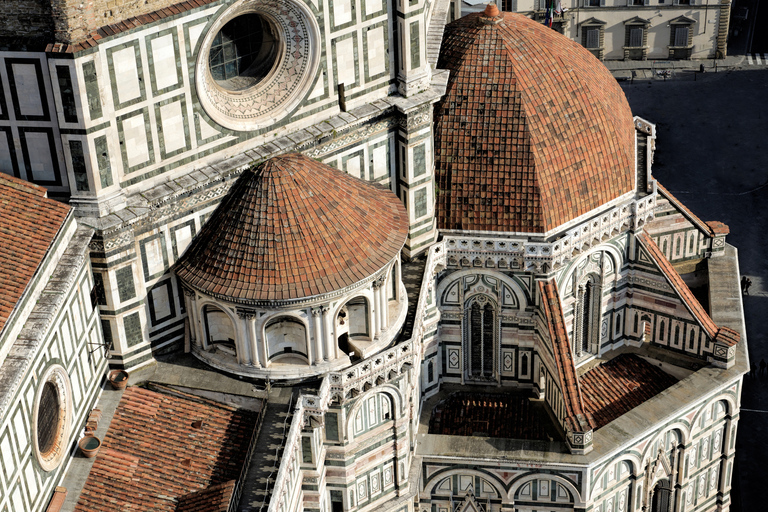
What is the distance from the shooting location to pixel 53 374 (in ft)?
136

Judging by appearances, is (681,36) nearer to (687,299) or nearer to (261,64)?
(687,299)

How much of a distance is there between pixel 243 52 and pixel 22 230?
32.4 ft

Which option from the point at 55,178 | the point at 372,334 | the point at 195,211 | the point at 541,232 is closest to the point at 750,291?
the point at 541,232

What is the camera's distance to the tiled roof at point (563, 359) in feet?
167

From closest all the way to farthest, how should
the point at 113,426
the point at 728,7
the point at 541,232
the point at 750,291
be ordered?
1. the point at 113,426
2. the point at 541,232
3. the point at 750,291
4. the point at 728,7

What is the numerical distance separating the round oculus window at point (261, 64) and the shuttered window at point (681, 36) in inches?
1938

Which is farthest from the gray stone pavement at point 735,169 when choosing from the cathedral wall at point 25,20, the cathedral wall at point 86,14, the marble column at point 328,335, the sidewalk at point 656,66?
the cathedral wall at point 25,20

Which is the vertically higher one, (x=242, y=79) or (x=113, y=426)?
(x=242, y=79)

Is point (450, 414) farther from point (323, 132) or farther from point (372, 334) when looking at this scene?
point (323, 132)

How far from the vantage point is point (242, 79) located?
156 feet

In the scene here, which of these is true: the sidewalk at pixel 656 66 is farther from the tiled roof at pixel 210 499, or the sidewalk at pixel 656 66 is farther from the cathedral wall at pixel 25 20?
the cathedral wall at pixel 25 20

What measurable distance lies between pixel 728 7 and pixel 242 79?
5157 cm

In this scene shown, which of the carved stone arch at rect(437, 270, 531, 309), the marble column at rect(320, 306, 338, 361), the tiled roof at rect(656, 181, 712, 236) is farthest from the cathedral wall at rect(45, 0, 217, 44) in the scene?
the tiled roof at rect(656, 181, 712, 236)

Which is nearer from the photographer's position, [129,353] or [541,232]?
[129,353]
